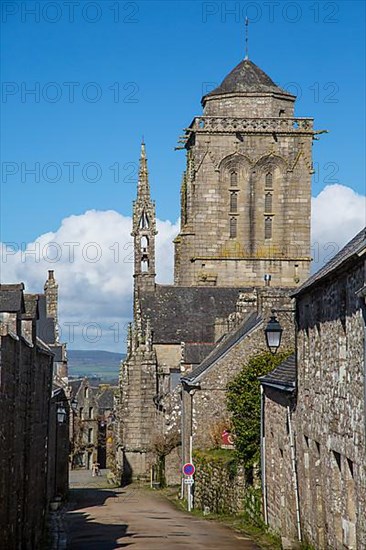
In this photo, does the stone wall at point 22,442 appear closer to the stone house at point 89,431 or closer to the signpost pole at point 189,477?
the signpost pole at point 189,477

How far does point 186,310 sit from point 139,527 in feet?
101

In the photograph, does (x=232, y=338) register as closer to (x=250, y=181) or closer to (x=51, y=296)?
(x=250, y=181)

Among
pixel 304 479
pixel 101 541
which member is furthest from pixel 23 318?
pixel 304 479

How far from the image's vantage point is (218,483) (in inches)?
1273

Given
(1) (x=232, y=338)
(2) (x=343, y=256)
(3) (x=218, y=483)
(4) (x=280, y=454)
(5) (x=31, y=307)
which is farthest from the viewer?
(1) (x=232, y=338)

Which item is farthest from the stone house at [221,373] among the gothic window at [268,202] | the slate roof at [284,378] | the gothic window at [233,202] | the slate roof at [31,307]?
the gothic window at [268,202]

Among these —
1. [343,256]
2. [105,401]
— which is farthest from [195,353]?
[105,401]

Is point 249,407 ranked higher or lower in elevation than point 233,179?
lower

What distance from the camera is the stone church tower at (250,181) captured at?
6431 centimetres

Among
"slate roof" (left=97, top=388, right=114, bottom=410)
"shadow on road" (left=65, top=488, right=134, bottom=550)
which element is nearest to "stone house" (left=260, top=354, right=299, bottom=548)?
"shadow on road" (left=65, top=488, right=134, bottom=550)

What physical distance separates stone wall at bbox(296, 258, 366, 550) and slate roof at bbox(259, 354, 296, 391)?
1269 millimetres

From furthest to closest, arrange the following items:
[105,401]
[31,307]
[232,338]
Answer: [105,401] → [232,338] → [31,307]

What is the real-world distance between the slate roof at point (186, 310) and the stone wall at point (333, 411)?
36.9 metres

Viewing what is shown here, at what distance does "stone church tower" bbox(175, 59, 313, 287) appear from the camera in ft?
211
